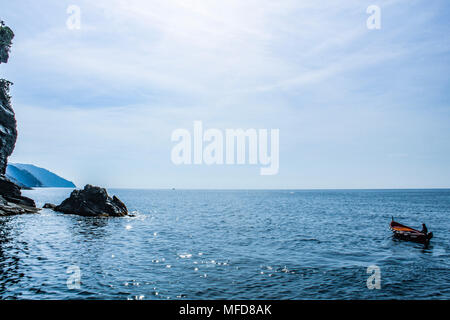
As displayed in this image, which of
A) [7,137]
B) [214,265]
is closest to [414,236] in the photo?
[214,265]

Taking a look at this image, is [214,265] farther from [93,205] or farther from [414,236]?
[93,205]

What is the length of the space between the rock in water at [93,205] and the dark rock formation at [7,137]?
27.1ft

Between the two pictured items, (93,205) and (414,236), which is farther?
(93,205)

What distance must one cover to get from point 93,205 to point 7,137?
25370 mm

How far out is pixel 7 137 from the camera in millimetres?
63875

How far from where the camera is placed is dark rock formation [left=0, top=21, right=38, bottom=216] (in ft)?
199

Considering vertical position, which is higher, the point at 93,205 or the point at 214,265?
the point at 93,205

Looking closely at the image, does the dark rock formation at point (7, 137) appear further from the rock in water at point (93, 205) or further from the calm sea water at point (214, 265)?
the calm sea water at point (214, 265)

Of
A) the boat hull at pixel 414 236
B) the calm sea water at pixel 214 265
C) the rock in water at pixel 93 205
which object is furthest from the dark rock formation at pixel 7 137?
the boat hull at pixel 414 236

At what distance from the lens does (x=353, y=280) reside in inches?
843

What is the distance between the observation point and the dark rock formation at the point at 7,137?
60625 mm

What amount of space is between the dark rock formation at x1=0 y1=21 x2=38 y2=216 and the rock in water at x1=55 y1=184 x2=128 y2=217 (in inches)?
326
